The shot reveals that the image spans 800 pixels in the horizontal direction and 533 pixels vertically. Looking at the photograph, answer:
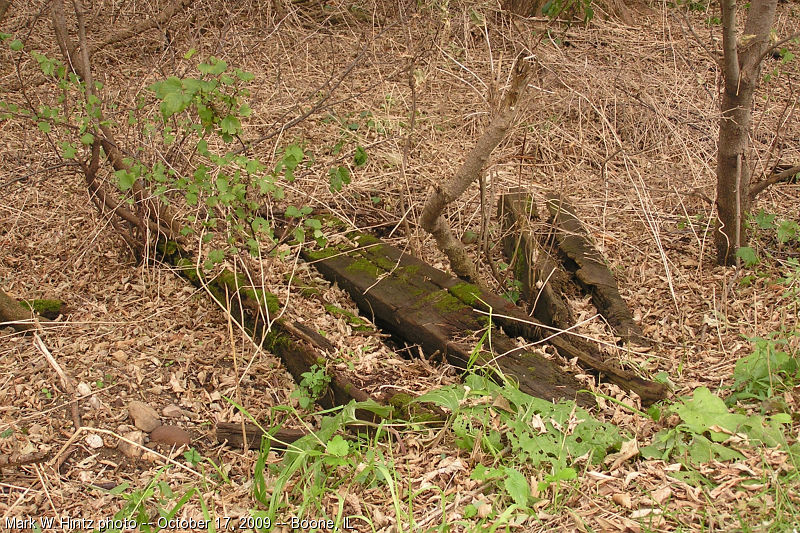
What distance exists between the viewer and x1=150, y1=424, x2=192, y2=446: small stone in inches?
124

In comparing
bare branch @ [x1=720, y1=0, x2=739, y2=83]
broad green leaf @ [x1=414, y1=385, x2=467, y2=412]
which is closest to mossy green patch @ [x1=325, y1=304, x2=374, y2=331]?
broad green leaf @ [x1=414, y1=385, x2=467, y2=412]

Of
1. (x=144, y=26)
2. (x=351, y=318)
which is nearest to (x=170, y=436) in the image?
(x=351, y=318)

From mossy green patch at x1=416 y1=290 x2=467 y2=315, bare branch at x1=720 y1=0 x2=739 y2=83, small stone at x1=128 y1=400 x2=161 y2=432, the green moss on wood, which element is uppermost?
bare branch at x1=720 y1=0 x2=739 y2=83

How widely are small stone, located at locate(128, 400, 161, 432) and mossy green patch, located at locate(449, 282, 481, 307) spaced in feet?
5.19

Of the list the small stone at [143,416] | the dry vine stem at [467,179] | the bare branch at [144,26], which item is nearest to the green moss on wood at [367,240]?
the dry vine stem at [467,179]

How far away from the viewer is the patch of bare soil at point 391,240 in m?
2.73

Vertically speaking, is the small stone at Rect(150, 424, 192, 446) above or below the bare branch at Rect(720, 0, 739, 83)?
below

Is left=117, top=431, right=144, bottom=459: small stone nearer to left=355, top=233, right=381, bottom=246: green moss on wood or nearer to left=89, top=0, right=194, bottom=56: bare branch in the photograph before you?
left=355, top=233, right=381, bottom=246: green moss on wood

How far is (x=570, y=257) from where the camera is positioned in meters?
4.12

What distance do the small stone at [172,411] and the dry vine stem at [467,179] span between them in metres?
1.63

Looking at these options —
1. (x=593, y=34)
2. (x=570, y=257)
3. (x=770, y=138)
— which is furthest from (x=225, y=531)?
(x=593, y=34)

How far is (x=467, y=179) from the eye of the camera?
373 cm

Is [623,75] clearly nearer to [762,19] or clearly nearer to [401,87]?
[401,87]

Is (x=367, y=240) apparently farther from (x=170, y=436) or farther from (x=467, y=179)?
(x=170, y=436)
